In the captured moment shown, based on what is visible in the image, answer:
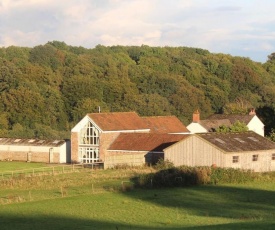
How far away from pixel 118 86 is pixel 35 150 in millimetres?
41617

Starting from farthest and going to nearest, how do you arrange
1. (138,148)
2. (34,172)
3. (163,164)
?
(138,148), (34,172), (163,164)

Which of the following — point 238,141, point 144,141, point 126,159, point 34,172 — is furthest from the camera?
point 144,141

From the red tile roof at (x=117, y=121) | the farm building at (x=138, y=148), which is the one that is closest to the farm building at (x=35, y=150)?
the red tile roof at (x=117, y=121)

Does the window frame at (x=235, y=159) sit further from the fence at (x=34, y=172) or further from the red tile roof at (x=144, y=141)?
the fence at (x=34, y=172)

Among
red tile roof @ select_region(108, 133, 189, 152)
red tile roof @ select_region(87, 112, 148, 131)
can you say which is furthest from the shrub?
red tile roof @ select_region(87, 112, 148, 131)

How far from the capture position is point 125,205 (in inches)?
1314

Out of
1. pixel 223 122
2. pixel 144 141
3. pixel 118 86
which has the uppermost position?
pixel 118 86

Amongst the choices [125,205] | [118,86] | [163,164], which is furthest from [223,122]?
[125,205]

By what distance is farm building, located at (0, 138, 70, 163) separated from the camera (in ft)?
221

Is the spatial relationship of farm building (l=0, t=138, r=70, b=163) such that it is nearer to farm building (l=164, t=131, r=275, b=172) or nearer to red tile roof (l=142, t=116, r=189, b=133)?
red tile roof (l=142, t=116, r=189, b=133)

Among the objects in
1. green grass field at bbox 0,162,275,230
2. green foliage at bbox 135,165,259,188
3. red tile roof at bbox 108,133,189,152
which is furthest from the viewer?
red tile roof at bbox 108,133,189,152

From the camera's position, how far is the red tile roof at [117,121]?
6400cm

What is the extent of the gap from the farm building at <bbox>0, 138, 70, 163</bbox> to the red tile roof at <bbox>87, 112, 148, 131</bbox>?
4.90m

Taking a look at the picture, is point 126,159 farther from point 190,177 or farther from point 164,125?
point 164,125
